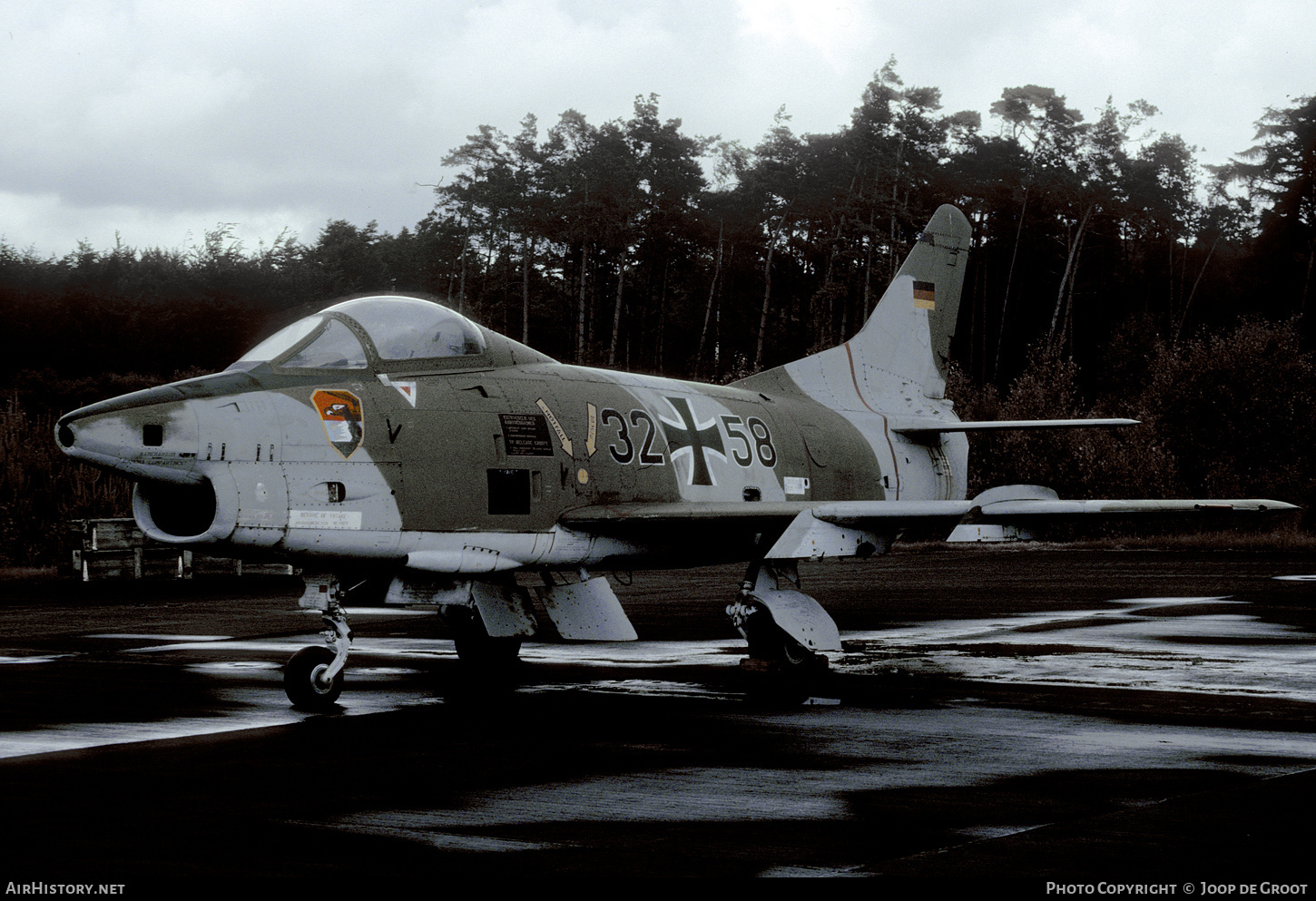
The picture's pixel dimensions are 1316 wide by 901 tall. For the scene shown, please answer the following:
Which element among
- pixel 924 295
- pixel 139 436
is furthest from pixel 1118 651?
pixel 139 436

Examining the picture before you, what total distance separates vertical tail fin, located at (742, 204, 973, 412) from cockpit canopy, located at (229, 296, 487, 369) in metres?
5.09

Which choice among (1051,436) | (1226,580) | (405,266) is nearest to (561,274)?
(405,266)

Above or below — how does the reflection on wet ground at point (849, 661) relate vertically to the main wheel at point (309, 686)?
below

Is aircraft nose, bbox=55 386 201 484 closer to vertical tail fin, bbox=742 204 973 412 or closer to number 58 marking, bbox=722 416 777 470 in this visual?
number 58 marking, bbox=722 416 777 470

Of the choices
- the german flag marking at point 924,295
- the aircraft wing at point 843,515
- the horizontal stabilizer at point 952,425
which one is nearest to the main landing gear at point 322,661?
the aircraft wing at point 843,515

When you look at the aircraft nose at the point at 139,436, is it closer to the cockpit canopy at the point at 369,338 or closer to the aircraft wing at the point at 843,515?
the cockpit canopy at the point at 369,338

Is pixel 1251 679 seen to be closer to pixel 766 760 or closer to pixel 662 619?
pixel 766 760

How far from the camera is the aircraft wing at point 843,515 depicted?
1074 cm

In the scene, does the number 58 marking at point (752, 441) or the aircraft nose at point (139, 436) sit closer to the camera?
the aircraft nose at point (139, 436)

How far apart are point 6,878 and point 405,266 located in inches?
2755

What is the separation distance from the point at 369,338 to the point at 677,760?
446 cm

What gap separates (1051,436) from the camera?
40969 mm

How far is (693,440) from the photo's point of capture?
12281 mm

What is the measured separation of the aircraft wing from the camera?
10.7 meters
